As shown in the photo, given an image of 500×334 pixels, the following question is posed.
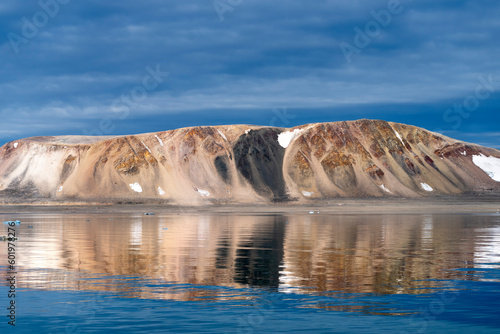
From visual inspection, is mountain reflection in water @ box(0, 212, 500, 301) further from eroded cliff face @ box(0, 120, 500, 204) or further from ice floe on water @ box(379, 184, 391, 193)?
ice floe on water @ box(379, 184, 391, 193)

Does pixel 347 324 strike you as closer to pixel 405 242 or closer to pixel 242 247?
pixel 242 247

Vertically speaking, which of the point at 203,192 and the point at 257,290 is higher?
the point at 203,192

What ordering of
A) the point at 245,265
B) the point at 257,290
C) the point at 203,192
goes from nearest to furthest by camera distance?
1. the point at 257,290
2. the point at 245,265
3. the point at 203,192

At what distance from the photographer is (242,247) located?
37.8 m

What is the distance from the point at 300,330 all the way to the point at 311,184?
175684mm

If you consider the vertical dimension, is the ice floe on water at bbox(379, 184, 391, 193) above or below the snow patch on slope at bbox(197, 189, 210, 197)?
above

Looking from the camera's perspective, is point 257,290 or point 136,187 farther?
point 136,187

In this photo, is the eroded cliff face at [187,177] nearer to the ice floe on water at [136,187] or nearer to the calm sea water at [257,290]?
the ice floe on water at [136,187]

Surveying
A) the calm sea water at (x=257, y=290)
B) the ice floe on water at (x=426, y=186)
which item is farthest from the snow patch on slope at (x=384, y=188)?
the calm sea water at (x=257, y=290)

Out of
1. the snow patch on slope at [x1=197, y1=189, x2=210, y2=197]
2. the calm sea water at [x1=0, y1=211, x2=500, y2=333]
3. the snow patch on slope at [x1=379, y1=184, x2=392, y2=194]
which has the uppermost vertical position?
the snow patch on slope at [x1=379, y1=184, x2=392, y2=194]

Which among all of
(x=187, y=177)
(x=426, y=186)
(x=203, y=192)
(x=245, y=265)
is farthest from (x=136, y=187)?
(x=245, y=265)

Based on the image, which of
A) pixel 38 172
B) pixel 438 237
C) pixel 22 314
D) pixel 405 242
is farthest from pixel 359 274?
pixel 38 172

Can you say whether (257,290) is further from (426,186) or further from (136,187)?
(426,186)

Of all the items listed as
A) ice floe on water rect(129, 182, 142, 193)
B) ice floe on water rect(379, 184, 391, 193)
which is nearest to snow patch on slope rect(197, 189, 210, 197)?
ice floe on water rect(129, 182, 142, 193)
